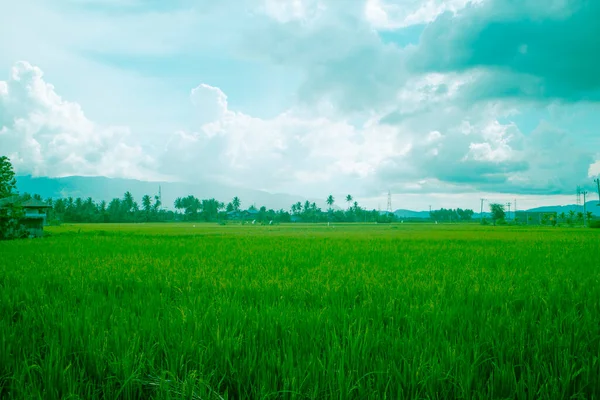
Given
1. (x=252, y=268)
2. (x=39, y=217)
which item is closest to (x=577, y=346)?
(x=252, y=268)

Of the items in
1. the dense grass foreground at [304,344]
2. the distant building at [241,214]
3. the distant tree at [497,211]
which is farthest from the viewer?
the distant building at [241,214]

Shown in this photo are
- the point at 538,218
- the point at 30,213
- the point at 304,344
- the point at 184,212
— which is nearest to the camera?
the point at 304,344

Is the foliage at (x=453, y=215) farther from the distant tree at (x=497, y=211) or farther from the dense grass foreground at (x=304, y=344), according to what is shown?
the dense grass foreground at (x=304, y=344)

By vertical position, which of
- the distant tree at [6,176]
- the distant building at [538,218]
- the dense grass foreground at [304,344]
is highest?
the distant tree at [6,176]

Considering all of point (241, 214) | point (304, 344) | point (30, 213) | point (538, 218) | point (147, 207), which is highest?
point (147, 207)

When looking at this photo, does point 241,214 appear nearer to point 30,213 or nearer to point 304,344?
point 30,213

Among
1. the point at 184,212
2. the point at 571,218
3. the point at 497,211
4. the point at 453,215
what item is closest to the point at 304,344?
the point at 571,218

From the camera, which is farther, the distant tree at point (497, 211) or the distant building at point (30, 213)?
the distant tree at point (497, 211)

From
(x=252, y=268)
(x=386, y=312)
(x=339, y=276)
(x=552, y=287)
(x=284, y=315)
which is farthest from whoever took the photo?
(x=252, y=268)

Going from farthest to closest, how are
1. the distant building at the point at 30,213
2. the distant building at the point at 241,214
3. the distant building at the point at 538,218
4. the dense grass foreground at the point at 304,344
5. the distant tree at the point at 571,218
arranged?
the distant building at the point at 241,214
the distant building at the point at 538,218
the distant tree at the point at 571,218
the distant building at the point at 30,213
the dense grass foreground at the point at 304,344

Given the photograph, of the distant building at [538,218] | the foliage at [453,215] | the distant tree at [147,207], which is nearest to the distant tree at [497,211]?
the distant building at [538,218]

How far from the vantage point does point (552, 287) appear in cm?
447

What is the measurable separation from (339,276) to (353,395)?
3.62 meters

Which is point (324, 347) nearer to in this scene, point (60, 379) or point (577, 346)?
point (60, 379)
